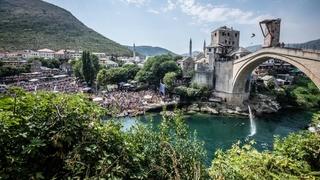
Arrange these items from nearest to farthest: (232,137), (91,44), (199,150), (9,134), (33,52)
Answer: (9,134) < (199,150) < (232,137) < (33,52) < (91,44)

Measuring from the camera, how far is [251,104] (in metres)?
30.6

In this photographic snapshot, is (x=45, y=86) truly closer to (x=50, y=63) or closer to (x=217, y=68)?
(x=217, y=68)

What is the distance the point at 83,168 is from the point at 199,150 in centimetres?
267

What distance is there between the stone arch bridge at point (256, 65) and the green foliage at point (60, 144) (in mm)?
20748

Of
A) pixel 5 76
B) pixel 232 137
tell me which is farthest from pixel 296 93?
pixel 5 76

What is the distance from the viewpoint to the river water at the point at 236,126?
2035cm

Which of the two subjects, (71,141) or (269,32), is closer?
(71,141)

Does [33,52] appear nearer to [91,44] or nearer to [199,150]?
[91,44]

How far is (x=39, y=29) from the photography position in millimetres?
87375

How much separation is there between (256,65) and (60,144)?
3013 cm

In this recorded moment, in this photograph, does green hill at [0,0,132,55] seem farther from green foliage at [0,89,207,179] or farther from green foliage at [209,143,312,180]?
green foliage at [209,143,312,180]

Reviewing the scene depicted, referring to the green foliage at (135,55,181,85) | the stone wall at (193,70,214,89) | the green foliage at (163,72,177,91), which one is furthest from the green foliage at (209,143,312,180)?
the green foliage at (135,55,181,85)

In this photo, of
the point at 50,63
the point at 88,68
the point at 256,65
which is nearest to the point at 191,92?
the point at 256,65

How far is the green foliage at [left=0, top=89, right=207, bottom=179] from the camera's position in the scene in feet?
8.39
